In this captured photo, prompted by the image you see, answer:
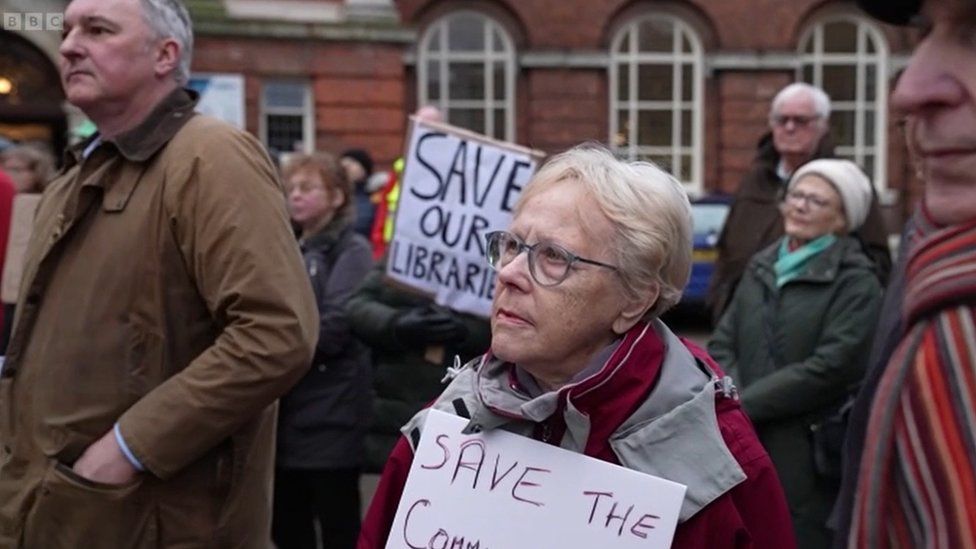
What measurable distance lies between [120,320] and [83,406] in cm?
20

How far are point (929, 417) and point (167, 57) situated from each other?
213 cm

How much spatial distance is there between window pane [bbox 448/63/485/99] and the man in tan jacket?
17.7 m

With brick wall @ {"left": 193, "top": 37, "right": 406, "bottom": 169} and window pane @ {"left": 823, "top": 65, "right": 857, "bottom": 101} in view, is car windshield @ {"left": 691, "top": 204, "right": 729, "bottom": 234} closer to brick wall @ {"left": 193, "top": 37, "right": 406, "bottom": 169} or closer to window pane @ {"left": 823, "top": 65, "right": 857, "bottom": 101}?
brick wall @ {"left": 193, "top": 37, "right": 406, "bottom": 169}

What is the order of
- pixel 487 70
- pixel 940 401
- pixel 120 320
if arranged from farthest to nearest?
pixel 487 70, pixel 120 320, pixel 940 401

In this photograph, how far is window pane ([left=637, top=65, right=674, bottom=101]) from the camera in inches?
816

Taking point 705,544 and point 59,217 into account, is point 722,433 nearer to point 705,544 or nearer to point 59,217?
point 705,544

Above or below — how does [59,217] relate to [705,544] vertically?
above

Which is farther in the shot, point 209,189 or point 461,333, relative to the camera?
point 461,333

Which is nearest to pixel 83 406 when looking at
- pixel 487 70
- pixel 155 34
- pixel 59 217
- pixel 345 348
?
pixel 59 217

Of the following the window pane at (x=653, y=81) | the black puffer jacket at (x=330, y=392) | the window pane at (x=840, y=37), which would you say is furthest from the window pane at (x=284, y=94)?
the black puffer jacket at (x=330, y=392)

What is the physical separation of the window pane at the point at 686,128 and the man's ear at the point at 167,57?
60.9 feet

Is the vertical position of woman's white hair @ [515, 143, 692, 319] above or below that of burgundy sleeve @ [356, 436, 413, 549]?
above

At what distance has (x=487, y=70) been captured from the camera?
20312mm

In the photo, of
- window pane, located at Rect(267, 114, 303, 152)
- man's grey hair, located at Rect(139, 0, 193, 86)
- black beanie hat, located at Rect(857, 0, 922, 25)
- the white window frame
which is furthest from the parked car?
black beanie hat, located at Rect(857, 0, 922, 25)
